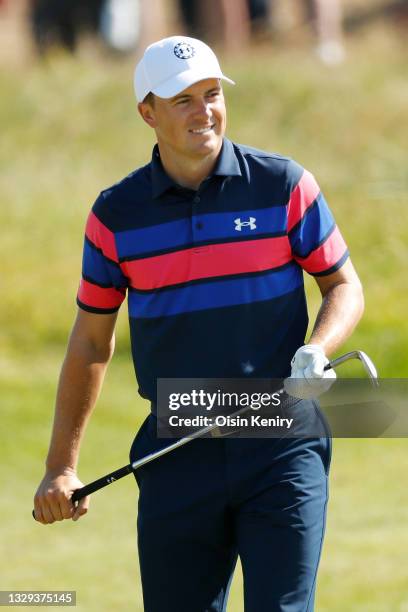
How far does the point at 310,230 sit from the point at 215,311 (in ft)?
1.18

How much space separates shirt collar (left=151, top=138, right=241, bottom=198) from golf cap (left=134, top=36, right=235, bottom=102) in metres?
0.21

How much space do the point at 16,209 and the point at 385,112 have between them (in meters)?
3.95

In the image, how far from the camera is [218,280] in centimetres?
404

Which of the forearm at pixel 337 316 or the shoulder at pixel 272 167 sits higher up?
the shoulder at pixel 272 167

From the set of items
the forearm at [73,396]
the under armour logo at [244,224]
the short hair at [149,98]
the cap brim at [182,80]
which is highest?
the cap brim at [182,80]

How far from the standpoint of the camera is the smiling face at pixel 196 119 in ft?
13.4

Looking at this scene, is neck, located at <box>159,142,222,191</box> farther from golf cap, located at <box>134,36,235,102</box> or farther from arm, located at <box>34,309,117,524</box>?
arm, located at <box>34,309,117,524</box>

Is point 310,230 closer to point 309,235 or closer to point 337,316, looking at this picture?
point 309,235

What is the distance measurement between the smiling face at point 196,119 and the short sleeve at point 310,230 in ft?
0.89

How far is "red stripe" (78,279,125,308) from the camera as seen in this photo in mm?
4238

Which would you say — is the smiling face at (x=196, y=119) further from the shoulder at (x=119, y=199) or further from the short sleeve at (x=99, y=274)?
the short sleeve at (x=99, y=274)

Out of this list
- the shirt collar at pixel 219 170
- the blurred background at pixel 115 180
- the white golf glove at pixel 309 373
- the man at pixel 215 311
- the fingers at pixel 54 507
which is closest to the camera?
the white golf glove at pixel 309 373

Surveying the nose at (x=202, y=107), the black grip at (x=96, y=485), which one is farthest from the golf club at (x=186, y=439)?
the nose at (x=202, y=107)

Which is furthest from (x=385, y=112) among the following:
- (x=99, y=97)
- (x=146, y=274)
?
(x=146, y=274)
